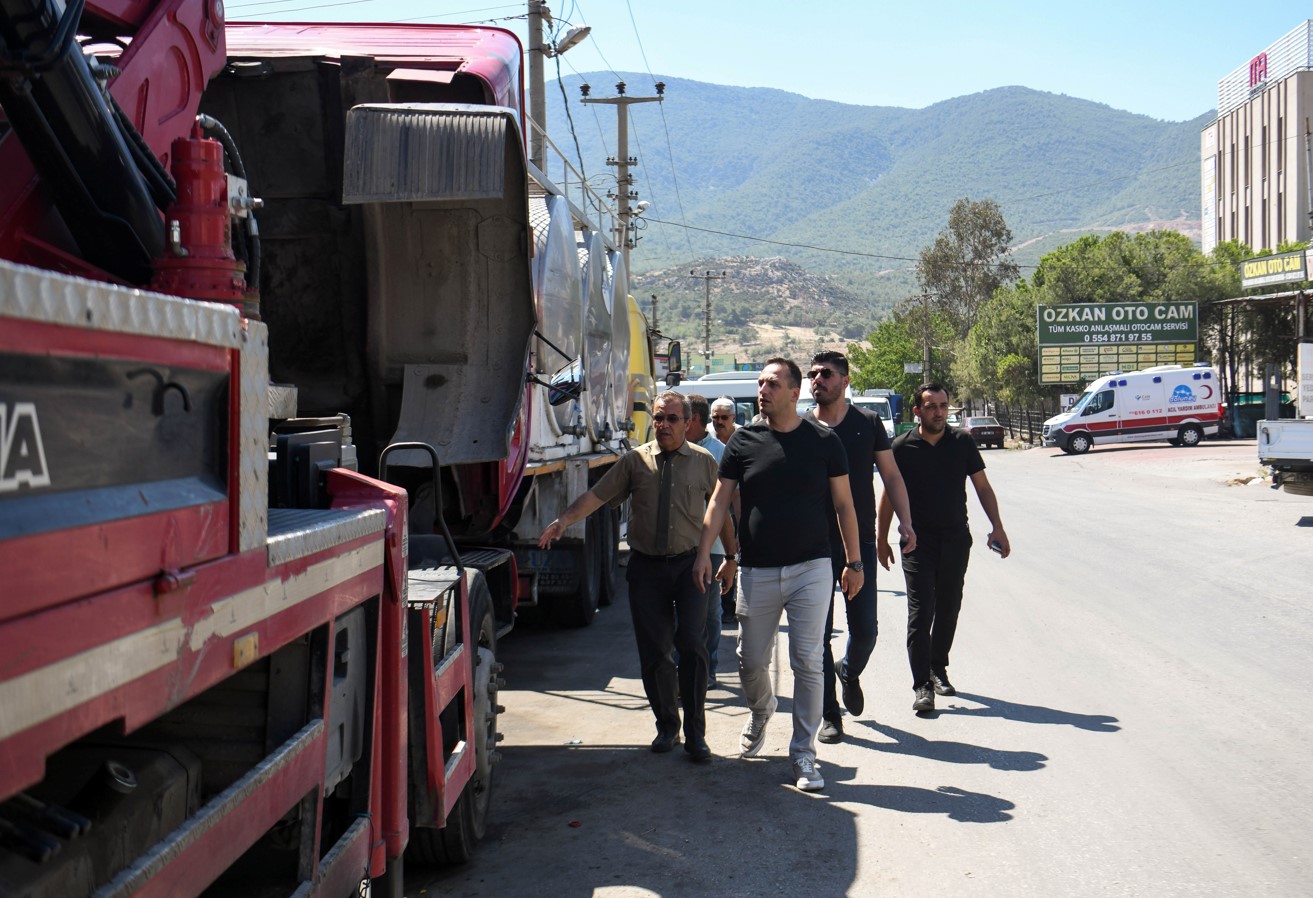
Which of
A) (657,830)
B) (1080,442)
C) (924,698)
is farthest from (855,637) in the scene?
(1080,442)

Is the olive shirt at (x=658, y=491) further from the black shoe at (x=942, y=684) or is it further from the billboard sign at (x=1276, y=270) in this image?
the billboard sign at (x=1276, y=270)

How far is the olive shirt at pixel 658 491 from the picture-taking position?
23.1ft

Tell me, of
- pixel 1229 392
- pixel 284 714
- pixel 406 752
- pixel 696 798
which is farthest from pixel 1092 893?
pixel 1229 392

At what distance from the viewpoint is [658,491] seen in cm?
709

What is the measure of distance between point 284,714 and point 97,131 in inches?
64.3

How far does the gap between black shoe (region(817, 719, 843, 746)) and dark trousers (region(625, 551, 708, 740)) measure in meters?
0.76

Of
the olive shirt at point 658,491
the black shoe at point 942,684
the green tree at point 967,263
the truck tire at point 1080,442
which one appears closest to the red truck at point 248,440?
the olive shirt at point 658,491

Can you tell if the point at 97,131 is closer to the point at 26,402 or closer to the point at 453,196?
the point at 26,402

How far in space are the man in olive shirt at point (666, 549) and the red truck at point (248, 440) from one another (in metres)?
0.69

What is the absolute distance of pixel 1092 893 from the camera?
4.62 m

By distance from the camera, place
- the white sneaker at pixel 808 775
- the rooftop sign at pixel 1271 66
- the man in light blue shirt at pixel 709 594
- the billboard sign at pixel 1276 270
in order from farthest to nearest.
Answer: the rooftop sign at pixel 1271 66 < the billboard sign at pixel 1276 270 < the man in light blue shirt at pixel 709 594 < the white sneaker at pixel 808 775

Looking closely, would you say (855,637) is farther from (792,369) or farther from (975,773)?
(792,369)

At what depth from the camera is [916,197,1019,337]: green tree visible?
8281 centimetres

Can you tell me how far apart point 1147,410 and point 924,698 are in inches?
1485
